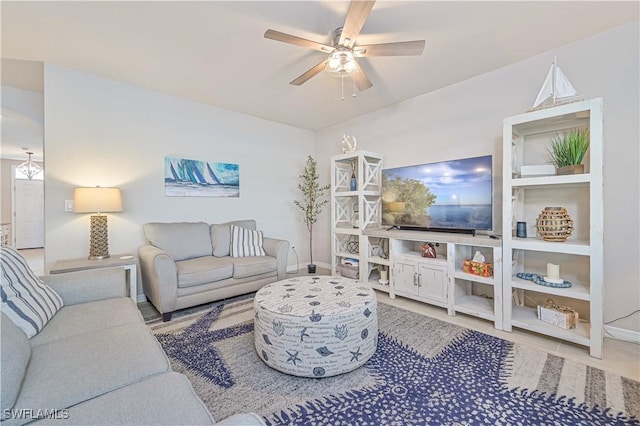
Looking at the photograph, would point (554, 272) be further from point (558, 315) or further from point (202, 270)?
point (202, 270)

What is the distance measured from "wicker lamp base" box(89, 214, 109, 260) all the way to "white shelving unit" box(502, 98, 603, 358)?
3889 millimetres

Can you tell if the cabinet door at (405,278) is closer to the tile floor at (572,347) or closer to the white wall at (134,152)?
the tile floor at (572,347)

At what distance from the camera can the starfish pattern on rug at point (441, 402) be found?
1.34m

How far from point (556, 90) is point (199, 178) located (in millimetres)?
3862

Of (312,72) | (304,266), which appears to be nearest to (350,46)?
(312,72)

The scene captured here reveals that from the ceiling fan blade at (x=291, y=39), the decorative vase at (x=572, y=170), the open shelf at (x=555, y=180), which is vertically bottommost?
the open shelf at (x=555, y=180)

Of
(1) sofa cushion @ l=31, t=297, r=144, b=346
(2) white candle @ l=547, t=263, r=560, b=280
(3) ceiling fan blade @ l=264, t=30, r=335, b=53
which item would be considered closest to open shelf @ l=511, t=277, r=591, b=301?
(2) white candle @ l=547, t=263, r=560, b=280

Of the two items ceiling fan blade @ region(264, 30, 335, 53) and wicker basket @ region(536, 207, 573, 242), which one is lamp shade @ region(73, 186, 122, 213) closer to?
ceiling fan blade @ region(264, 30, 335, 53)

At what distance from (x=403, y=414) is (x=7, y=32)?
3.94 meters

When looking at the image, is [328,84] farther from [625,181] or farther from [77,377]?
[77,377]

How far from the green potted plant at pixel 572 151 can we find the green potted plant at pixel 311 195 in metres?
3.01

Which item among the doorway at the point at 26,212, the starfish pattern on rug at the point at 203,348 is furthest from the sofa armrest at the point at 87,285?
the doorway at the point at 26,212

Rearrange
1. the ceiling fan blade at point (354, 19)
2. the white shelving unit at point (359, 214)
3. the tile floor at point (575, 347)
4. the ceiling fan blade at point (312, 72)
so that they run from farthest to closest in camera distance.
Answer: the white shelving unit at point (359, 214), the ceiling fan blade at point (312, 72), the tile floor at point (575, 347), the ceiling fan blade at point (354, 19)

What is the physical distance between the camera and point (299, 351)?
165cm
